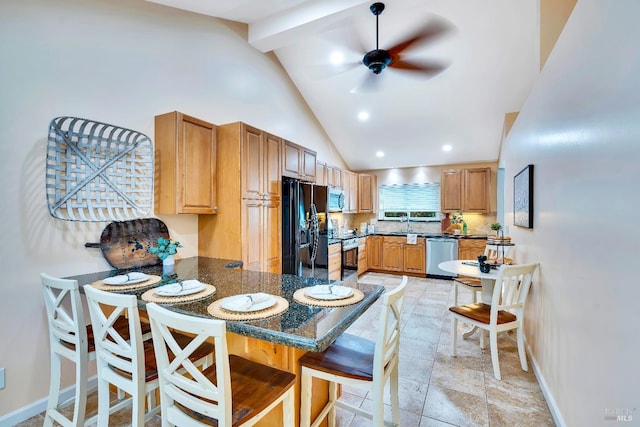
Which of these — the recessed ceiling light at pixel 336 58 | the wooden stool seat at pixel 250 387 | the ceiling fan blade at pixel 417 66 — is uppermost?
the recessed ceiling light at pixel 336 58

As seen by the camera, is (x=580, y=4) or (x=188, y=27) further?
(x=188, y=27)

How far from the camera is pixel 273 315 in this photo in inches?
50.8

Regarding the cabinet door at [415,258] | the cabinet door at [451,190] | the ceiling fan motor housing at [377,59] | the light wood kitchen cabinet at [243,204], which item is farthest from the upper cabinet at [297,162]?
the cabinet door at [451,190]

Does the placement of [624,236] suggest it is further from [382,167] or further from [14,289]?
[382,167]

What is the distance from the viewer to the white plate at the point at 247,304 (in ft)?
4.33

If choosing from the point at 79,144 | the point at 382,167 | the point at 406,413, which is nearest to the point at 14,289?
the point at 79,144

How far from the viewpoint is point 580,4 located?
5.32ft

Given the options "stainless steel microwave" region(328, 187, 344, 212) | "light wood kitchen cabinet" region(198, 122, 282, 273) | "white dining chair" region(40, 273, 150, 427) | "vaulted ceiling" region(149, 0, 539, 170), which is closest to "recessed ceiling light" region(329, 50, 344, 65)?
"vaulted ceiling" region(149, 0, 539, 170)

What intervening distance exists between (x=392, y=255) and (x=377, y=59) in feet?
13.9

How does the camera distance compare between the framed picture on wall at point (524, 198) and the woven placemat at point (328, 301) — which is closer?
the woven placemat at point (328, 301)

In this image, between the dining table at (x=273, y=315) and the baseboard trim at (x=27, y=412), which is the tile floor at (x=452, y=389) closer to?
the baseboard trim at (x=27, y=412)

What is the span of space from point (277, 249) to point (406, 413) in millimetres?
2006

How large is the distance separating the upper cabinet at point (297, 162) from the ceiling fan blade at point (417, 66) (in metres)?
1.50

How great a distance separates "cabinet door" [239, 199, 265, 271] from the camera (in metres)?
2.78
